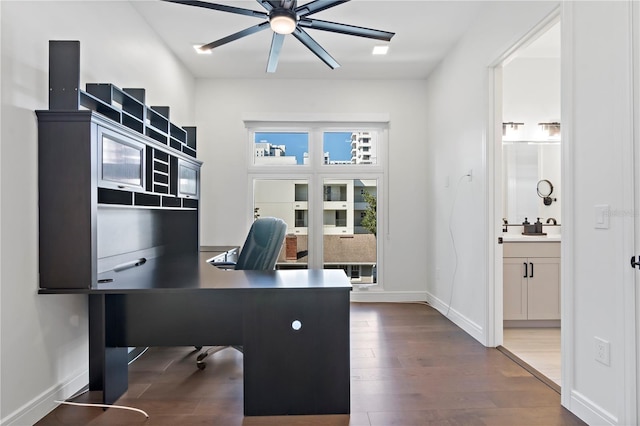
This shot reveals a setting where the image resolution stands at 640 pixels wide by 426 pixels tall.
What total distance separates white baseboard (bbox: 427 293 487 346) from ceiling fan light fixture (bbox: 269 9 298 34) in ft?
9.37

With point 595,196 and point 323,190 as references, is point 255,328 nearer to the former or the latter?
point 595,196

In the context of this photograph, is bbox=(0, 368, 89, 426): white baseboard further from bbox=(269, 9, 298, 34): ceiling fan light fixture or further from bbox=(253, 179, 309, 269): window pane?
bbox=(253, 179, 309, 269): window pane

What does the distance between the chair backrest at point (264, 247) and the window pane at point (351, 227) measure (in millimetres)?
1941

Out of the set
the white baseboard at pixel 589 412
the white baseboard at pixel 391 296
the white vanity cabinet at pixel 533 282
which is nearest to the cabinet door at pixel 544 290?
the white vanity cabinet at pixel 533 282

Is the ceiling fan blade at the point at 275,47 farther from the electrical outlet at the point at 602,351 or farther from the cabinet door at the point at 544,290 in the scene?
the cabinet door at the point at 544,290

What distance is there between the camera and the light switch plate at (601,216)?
182 cm

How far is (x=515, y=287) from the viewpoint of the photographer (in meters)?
3.51

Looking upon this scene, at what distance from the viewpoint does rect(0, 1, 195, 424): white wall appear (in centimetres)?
179

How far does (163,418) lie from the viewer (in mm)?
2023

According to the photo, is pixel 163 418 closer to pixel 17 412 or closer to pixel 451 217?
pixel 17 412

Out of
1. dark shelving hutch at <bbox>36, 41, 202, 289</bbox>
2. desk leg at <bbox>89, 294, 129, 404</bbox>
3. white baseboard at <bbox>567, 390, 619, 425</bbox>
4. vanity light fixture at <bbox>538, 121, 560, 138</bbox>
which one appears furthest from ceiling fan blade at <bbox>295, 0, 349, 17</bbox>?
vanity light fixture at <bbox>538, 121, 560, 138</bbox>

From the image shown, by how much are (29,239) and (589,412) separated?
3.09 m

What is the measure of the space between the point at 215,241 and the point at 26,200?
278cm

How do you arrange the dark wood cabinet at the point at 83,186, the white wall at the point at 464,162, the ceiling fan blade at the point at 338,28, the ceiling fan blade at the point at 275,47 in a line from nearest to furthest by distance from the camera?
the dark wood cabinet at the point at 83,186
the ceiling fan blade at the point at 338,28
the ceiling fan blade at the point at 275,47
the white wall at the point at 464,162
